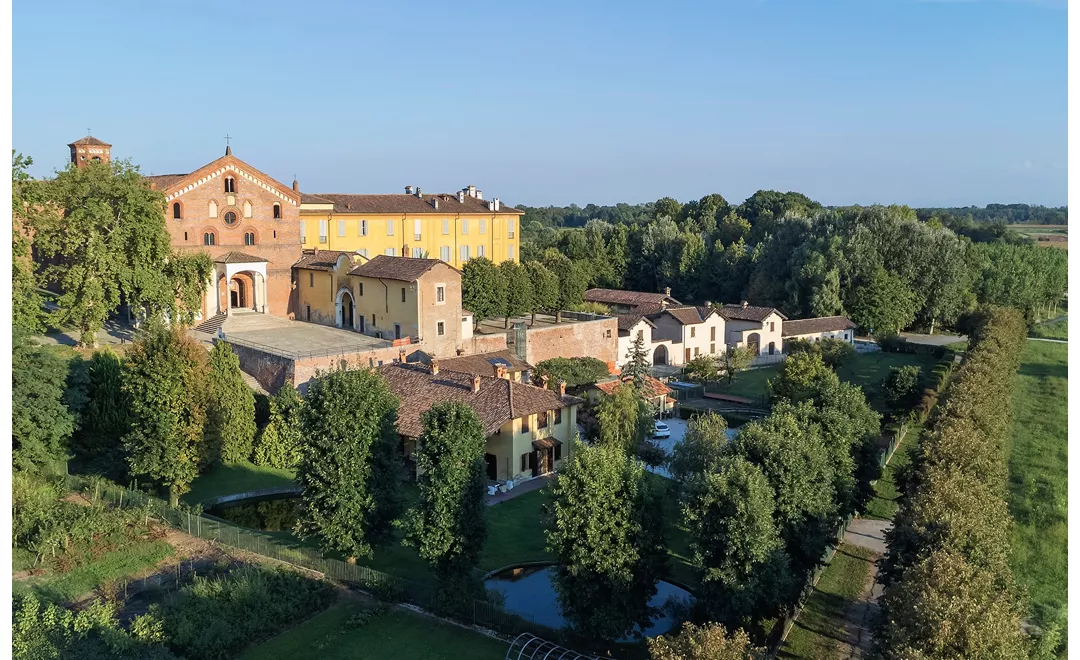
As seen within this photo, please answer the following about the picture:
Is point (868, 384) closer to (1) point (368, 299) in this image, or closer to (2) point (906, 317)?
(2) point (906, 317)

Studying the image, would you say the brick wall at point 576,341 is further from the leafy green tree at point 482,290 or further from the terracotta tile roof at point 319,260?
the terracotta tile roof at point 319,260

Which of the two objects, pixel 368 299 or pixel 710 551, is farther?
pixel 368 299

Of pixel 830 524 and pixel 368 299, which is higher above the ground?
pixel 368 299

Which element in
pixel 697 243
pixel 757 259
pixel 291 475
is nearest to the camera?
pixel 291 475

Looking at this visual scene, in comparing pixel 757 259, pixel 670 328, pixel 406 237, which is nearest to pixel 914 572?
pixel 670 328

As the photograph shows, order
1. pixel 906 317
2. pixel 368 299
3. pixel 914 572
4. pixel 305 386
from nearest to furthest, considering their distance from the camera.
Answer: pixel 914 572
pixel 305 386
pixel 368 299
pixel 906 317

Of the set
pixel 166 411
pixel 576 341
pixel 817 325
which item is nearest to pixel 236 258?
pixel 576 341

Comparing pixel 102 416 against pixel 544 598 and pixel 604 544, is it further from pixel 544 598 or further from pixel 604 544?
pixel 604 544
